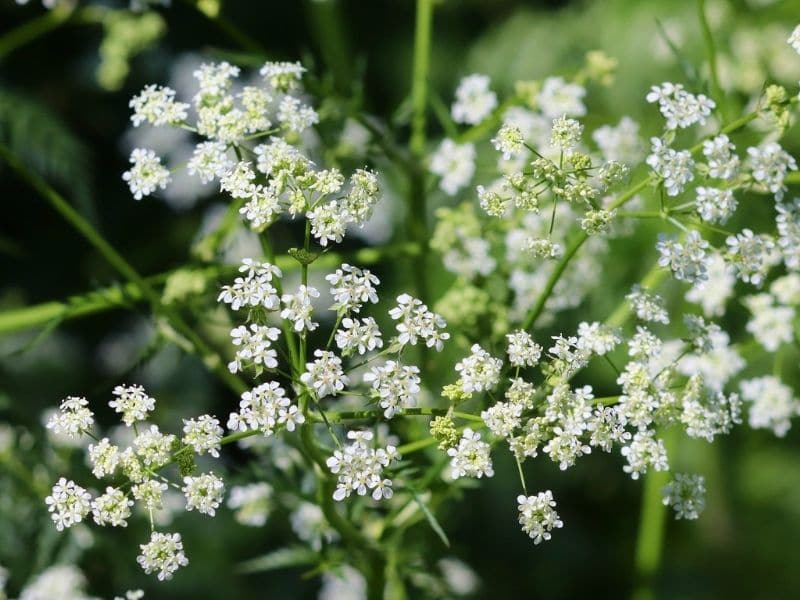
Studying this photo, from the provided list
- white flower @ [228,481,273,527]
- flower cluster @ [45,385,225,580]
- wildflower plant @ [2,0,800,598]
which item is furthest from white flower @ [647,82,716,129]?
white flower @ [228,481,273,527]

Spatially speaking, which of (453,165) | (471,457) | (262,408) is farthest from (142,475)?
(453,165)

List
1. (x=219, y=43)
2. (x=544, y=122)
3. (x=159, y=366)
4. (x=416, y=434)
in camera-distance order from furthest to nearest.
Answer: (x=219, y=43) < (x=159, y=366) < (x=544, y=122) < (x=416, y=434)

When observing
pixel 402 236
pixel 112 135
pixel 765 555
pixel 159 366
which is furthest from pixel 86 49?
pixel 765 555

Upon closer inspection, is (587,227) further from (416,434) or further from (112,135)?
(112,135)

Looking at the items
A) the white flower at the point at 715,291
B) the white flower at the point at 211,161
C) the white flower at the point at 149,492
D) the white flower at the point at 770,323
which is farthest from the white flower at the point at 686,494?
the white flower at the point at 211,161

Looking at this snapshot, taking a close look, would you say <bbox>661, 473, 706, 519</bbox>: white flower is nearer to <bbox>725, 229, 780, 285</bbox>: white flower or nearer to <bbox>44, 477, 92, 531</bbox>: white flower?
<bbox>725, 229, 780, 285</bbox>: white flower

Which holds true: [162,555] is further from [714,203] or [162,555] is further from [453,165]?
[453,165]
